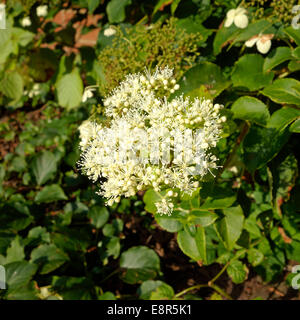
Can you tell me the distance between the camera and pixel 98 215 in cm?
180

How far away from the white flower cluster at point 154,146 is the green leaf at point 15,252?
2.91 feet

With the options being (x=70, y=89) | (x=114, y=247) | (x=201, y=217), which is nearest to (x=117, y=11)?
(x=70, y=89)

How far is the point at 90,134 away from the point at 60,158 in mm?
1279

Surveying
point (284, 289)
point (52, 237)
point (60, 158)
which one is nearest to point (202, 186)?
point (52, 237)

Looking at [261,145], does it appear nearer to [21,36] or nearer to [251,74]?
[251,74]

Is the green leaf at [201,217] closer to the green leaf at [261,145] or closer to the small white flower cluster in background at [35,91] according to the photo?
the green leaf at [261,145]

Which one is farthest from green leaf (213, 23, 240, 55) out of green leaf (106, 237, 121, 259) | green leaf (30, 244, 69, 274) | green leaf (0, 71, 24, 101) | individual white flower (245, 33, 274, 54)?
green leaf (0, 71, 24, 101)

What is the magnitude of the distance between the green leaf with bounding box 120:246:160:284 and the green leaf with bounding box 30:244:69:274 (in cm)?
33

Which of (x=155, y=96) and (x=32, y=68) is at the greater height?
(x=155, y=96)

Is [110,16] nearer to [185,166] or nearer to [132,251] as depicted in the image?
[185,166]

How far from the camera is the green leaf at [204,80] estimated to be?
1.10 meters

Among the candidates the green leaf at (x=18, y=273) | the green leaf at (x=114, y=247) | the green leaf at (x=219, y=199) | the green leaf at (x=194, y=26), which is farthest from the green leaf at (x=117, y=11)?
the green leaf at (x=18, y=273)

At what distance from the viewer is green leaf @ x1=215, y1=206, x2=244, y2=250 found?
117 centimetres
